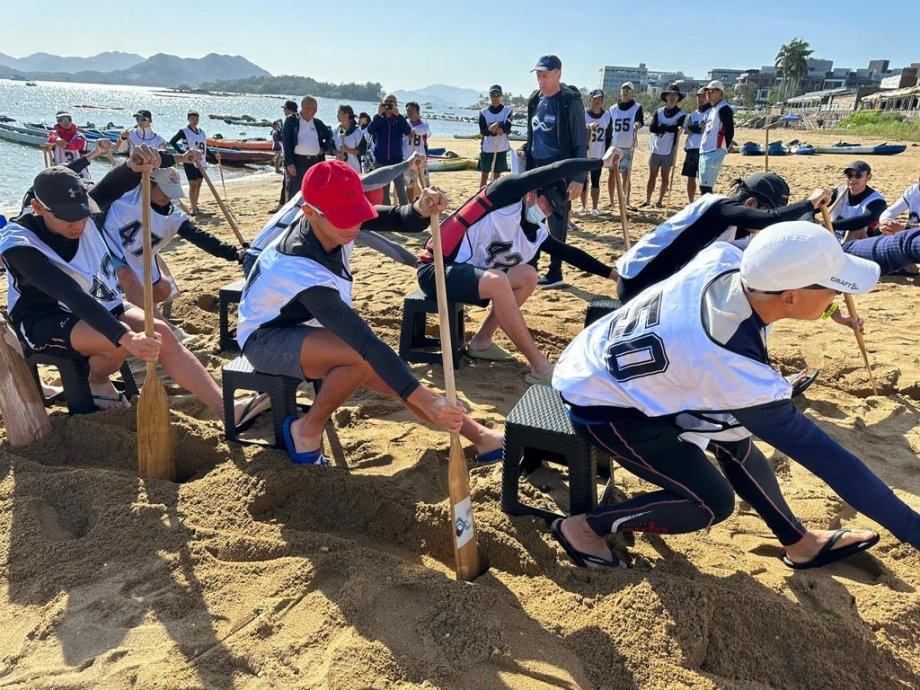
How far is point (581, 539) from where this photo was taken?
2.55 metres

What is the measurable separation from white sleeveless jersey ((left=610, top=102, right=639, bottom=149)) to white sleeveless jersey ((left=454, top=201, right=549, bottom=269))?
6355 millimetres

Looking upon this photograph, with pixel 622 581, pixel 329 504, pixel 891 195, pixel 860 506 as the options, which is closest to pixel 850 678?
pixel 860 506

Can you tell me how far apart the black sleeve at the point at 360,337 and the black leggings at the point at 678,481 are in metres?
0.72

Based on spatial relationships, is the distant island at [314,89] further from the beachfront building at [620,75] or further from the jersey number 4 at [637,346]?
the jersey number 4 at [637,346]

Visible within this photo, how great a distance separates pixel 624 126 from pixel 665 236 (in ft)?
24.3

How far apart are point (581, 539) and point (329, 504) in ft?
3.90

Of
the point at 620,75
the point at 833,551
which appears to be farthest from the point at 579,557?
the point at 620,75

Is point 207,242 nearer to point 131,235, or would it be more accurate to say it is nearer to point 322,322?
point 131,235

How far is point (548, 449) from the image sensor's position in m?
2.74

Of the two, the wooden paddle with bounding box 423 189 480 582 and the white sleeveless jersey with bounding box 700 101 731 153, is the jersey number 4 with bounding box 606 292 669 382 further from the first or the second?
the white sleeveless jersey with bounding box 700 101 731 153

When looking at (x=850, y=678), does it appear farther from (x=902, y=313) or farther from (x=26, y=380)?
(x=902, y=313)

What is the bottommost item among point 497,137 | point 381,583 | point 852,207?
point 381,583

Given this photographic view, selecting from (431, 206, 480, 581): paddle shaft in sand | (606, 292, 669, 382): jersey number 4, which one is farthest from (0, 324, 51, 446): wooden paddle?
(606, 292, 669, 382): jersey number 4

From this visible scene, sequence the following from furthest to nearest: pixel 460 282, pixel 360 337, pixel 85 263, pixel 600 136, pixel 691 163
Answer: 1. pixel 600 136
2. pixel 691 163
3. pixel 460 282
4. pixel 85 263
5. pixel 360 337
